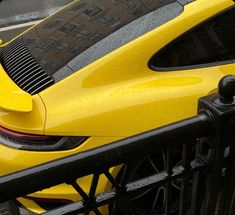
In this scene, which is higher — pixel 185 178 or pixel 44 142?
pixel 185 178

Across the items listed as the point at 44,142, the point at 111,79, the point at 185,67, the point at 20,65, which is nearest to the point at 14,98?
the point at 44,142

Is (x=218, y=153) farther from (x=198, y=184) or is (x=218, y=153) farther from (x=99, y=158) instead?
(x=99, y=158)

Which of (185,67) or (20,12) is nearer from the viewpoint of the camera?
(185,67)

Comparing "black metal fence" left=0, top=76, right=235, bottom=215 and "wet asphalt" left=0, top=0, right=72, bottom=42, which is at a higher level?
"black metal fence" left=0, top=76, right=235, bottom=215

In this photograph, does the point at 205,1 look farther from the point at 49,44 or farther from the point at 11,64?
the point at 11,64

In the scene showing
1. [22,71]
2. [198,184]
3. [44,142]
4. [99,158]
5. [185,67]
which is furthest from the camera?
[22,71]

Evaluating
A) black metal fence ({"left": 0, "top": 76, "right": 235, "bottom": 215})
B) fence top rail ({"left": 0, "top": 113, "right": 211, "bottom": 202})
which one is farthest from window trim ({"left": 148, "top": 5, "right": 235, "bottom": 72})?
fence top rail ({"left": 0, "top": 113, "right": 211, "bottom": 202})

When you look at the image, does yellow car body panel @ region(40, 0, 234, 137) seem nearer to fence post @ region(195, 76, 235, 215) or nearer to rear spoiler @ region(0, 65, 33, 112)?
rear spoiler @ region(0, 65, 33, 112)

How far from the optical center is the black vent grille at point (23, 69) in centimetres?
301

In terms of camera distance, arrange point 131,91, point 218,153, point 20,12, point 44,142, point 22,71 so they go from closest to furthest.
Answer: point 218,153, point 44,142, point 131,91, point 22,71, point 20,12

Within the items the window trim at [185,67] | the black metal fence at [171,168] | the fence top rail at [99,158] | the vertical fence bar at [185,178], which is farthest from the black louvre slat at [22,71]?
the fence top rail at [99,158]

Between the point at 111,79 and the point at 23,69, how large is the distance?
67 cm

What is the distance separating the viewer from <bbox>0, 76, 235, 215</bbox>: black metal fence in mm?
1297

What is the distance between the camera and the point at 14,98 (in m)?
2.86
